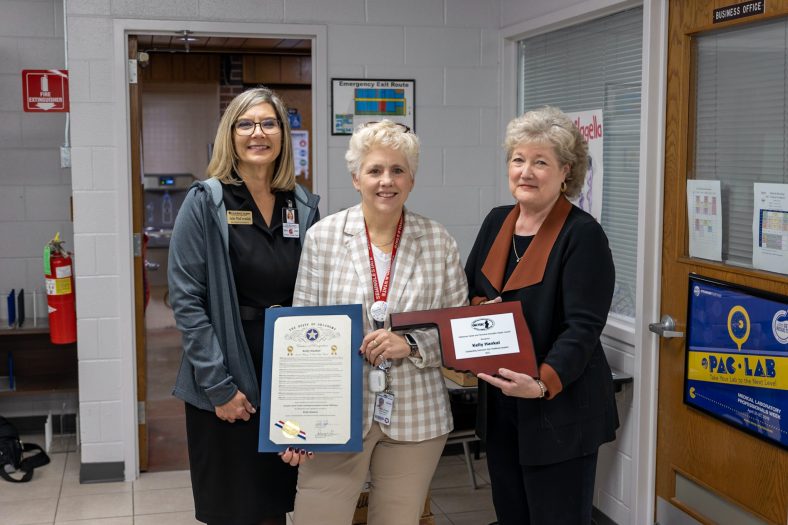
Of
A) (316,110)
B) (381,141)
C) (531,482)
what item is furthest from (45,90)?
(531,482)

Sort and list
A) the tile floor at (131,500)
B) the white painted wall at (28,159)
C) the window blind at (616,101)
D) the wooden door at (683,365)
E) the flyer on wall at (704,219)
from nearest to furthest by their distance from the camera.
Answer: the wooden door at (683,365) < the flyer on wall at (704,219) < the window blind at (616,101) < the tile floor at (131,500) < the white painted wall at (28,159)

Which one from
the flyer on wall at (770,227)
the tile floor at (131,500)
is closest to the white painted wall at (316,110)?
the tile floor at (131,500)

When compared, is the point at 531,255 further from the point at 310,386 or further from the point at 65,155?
the point at 65,155

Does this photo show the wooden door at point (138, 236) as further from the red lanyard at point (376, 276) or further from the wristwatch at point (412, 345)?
the wristwatch at point (412, 345)

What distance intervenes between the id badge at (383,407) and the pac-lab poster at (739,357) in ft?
3.77

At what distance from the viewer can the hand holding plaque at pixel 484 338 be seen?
2225 millimetres

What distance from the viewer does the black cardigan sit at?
2.31m

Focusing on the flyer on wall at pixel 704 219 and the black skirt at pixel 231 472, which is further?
the flyer on wall at pixel 704 219

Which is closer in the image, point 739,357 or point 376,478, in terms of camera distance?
point 376,478

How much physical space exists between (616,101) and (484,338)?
5.57 feet

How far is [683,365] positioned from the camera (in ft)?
9.80

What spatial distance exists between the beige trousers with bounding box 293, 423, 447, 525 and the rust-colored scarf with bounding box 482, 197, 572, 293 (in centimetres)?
48

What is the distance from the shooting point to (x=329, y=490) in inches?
90.4

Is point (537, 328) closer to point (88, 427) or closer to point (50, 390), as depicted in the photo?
point (88, 427)
